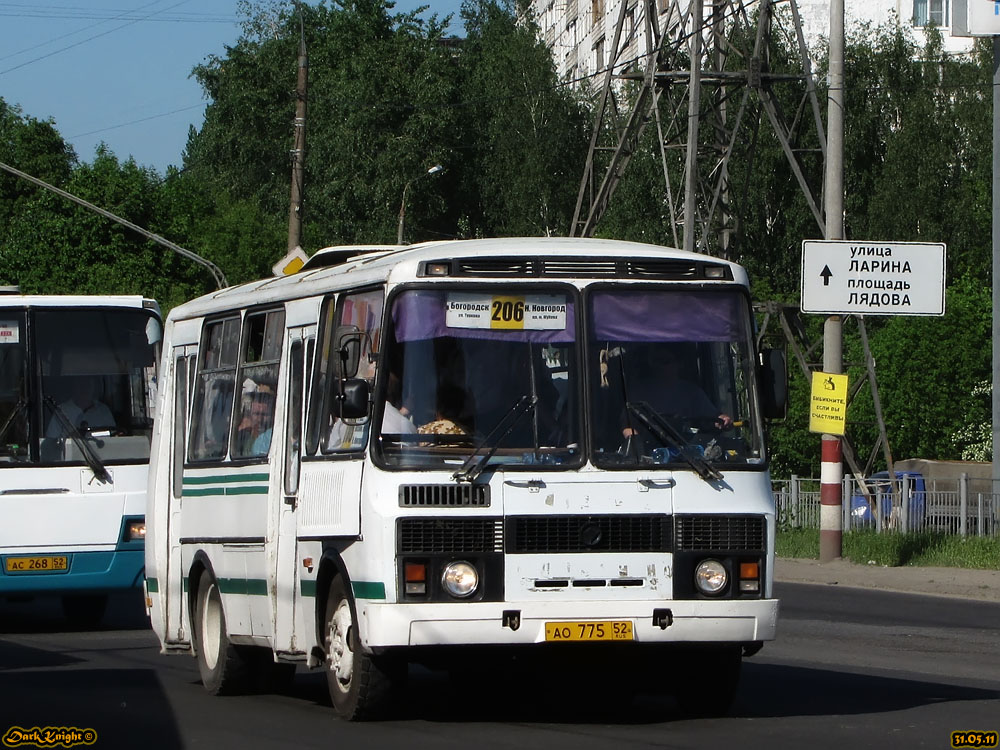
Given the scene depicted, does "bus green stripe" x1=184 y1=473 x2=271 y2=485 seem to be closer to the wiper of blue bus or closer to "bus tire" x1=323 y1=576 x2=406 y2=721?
"bus tire" x1=323 y1=576 x2=406 y2=721

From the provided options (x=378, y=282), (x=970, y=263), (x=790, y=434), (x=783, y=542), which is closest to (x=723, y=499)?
Result: (x=378, y=282)

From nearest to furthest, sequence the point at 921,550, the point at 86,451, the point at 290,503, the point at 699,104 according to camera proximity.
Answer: the point at 290,503, the point at 86,451, the point at 921,550, the point at 699,104

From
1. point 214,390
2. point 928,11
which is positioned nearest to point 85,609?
point 214,390

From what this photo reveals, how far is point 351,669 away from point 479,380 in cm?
163

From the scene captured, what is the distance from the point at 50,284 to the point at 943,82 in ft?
100

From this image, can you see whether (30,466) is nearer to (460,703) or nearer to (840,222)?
(460,703)

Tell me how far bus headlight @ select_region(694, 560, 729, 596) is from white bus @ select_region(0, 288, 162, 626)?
902 centimetres

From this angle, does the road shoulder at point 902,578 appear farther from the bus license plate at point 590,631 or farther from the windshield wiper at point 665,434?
the bus license plate at point 590,631

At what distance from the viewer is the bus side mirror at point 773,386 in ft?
34.3

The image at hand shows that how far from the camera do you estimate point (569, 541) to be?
9883 millimetres

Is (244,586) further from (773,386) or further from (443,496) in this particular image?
(773,386)

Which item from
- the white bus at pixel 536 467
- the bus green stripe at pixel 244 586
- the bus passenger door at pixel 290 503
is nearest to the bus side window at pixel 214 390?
the bus green stripe at pixel 244 586

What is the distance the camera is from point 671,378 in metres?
10.3

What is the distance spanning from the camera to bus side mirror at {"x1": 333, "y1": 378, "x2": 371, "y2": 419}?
386 inches
